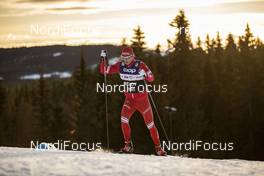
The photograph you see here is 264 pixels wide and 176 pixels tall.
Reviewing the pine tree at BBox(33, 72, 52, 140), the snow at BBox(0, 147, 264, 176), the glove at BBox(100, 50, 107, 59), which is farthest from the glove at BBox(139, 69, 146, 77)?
the pine tree at BBox(33, 72, 52, 140)

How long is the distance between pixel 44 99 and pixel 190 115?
70.1 feet

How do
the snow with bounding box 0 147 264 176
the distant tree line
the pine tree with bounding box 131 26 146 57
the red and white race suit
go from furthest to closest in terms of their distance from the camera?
the distant tree line → the pine tree with bounding box 131 26 146 57 → the red and white race suit → the snow with bounding box 0 147 264 176

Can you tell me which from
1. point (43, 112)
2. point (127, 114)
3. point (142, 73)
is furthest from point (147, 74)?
point (43, 112)

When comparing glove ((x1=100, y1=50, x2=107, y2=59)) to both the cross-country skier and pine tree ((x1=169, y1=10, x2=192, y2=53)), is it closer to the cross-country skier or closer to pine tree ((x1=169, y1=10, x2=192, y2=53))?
the cross-country skier

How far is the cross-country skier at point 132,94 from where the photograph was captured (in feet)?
31.1

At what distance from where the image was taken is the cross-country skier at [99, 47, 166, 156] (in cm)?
949

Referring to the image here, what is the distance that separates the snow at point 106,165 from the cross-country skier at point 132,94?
6.90 feet

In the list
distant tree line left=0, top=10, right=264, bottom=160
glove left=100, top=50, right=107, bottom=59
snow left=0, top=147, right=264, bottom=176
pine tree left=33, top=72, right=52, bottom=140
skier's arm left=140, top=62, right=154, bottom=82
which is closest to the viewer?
snow left=0, top=147, right=264, bottom=176

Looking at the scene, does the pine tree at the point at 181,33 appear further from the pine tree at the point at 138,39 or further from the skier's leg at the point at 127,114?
the skier's leg at the point at 127,114

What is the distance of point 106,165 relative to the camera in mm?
6367

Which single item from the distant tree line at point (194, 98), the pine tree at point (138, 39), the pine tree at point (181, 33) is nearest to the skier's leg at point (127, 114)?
the distant tree line at point (194, 98)

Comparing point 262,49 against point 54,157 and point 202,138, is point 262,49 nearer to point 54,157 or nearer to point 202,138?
point 202,138

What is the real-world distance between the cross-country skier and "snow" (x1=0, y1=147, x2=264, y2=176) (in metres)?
2.10

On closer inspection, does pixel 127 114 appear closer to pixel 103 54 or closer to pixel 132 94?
pixel 132 94
